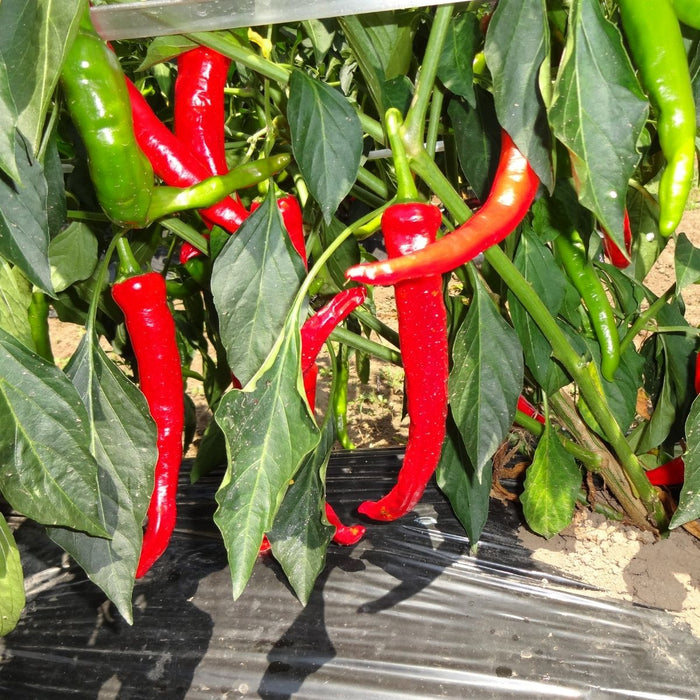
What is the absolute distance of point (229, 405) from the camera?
77cm

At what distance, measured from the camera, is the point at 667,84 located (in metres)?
0.65

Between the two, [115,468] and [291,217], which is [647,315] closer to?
[291,217]

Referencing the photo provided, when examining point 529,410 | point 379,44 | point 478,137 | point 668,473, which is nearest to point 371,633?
point 529,410

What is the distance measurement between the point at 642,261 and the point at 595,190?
700 mm

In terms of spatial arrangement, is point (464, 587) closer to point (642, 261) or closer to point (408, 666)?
point (408, 666)

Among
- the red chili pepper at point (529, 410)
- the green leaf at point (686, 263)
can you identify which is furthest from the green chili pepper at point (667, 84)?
the red chili pepper at point (529, 410)

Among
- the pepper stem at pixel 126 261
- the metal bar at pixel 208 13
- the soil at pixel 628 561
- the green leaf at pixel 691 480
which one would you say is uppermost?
the metal bar at pixel 208 13

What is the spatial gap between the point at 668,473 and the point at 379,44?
94 centimetres

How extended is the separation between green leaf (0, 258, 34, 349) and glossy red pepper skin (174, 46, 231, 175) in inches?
11.5

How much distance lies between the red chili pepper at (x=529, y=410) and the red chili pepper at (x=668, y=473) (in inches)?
9.0

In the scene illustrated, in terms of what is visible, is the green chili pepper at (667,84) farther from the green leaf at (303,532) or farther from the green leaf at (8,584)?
the green leaf at (8,584)

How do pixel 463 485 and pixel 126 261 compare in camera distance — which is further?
pixel 463 485

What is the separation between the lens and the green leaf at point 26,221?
26.4 inches

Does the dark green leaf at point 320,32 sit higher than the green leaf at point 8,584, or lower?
higher
